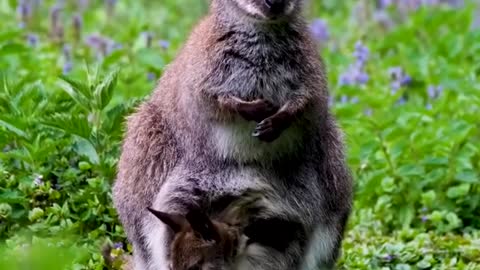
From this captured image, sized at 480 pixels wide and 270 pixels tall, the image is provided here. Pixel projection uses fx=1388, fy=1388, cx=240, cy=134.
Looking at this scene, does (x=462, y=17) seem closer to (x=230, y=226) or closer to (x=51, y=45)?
(x=51, y=45)

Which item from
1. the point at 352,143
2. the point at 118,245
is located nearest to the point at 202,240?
the point at 118,245

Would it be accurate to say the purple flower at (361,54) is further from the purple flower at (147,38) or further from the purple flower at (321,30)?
the purple flower at (147,38)

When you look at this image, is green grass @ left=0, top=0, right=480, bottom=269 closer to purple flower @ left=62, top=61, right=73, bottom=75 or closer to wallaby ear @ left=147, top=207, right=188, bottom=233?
purple flower @ left=62, top=61, right=73, bottom=75

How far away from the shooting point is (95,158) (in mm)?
6812

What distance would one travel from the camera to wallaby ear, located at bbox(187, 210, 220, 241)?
5719 millimetres

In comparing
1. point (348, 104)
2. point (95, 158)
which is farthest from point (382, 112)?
point (95, 158)

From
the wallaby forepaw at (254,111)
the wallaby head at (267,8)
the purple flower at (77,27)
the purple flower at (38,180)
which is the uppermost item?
the purple flower at (77,27)

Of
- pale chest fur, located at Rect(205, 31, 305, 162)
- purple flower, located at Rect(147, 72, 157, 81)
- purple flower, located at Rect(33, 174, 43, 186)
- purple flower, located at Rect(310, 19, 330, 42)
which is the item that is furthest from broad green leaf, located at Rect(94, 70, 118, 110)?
purple flower, located at Rect(310, 19, 330, 42)

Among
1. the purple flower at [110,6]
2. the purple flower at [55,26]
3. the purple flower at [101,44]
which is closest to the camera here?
the purple flower at [101,44]

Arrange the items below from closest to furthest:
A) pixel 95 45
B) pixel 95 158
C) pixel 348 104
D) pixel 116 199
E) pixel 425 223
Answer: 1. pixel 116 199
2. pixel 95 158
3. pixel 425 223
4. pixel 348 104
5. pixel 95 45

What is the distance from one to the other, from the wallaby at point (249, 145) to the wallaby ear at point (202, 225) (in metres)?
0.18

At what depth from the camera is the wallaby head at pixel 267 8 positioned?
5.79m

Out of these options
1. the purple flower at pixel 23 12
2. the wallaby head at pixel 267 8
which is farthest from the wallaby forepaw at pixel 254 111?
the purple flower at pixel 23 12

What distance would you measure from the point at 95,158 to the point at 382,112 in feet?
6.90
